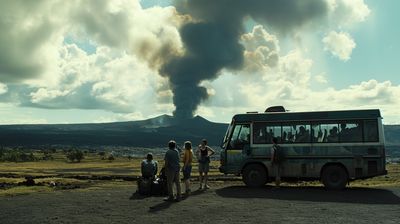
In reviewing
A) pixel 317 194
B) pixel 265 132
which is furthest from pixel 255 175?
pixel 317 194

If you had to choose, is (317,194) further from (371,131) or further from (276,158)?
(371,131)

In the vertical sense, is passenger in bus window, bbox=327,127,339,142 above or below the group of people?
above

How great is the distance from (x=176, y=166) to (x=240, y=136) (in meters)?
6.41

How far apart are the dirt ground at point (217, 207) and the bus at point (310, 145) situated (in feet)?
3.48

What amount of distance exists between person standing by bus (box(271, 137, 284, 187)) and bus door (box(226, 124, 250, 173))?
1585mm

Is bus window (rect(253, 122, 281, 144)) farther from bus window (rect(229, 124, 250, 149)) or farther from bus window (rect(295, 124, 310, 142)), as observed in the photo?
bus window (rect(295, 124, 310, 142))

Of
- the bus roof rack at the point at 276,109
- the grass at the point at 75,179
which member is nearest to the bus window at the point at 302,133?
the bus roof rack at the point at 276,109

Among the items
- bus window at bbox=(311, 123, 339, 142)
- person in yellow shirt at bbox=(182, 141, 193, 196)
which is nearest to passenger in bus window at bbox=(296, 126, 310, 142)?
bus window at bbox=(311, 123, 339, 142)

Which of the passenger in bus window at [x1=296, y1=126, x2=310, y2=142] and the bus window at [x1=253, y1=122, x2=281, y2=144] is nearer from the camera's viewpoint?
the passenger in bus window at [x1=296, y1=126, x2=310, y2=142]

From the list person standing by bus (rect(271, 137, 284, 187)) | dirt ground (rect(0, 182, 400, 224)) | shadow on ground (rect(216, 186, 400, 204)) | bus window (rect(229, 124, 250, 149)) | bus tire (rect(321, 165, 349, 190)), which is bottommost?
dirt ground (rect(0, 182, 400, 224))

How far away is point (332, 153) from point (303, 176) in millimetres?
1764

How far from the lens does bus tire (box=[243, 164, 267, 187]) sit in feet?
81.3

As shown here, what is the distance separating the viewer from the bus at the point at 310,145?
908 inches

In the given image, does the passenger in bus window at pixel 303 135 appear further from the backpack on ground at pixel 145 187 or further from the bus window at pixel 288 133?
the backpack on ground at pixel 145 187
